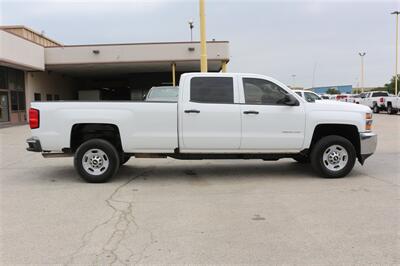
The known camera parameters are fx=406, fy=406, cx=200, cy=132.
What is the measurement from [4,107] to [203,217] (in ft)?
74.2

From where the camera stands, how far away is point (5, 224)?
17.1ft

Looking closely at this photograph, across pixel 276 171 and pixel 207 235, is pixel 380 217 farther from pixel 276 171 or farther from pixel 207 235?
pixel 276 171

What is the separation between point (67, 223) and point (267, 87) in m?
4.37

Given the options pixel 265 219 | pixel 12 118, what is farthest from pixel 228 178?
pixel 12 118

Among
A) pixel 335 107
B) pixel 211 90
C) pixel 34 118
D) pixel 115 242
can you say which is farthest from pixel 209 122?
pixel 115 242

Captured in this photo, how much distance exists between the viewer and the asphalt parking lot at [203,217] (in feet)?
13.7

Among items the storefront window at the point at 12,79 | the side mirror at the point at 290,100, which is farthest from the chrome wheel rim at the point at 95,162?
the storefront window at the point at 12,79

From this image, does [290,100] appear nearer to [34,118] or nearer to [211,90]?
[211,90]

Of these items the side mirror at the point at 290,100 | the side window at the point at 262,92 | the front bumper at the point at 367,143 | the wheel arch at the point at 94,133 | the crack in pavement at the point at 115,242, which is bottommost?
the crack in pavement at the point at 115,242

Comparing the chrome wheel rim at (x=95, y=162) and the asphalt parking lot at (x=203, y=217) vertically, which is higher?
the chrome wheel rim at (x=95, y=162)

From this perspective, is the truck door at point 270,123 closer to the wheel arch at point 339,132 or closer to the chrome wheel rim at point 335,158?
the wheel arch at point 339,132

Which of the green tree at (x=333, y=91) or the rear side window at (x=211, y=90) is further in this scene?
the green tree at (x=333, y=91)

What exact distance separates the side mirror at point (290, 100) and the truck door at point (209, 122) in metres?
0.90

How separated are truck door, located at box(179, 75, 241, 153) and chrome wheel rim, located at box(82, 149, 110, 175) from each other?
4.77ft
